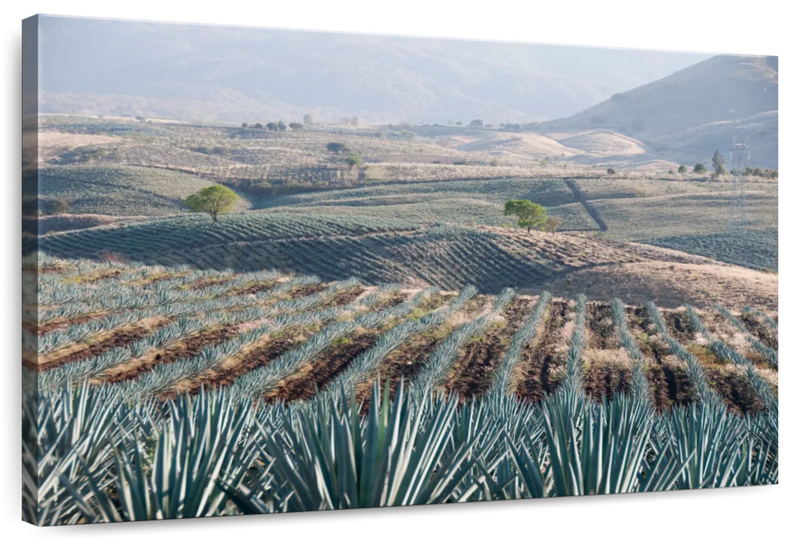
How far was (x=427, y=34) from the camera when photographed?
5.30m

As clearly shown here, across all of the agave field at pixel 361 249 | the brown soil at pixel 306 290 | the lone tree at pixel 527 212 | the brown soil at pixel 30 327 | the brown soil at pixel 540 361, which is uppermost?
the lone tree at pixel 527 212

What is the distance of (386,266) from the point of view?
5.56 m

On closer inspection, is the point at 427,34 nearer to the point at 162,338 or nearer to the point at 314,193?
the point at 314,193

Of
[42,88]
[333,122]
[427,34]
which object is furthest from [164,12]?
[427,34]

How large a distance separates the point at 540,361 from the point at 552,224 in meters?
1.01

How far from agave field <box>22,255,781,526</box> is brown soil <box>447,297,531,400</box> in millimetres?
13

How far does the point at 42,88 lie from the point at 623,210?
389cm

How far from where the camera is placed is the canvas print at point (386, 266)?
4246mm

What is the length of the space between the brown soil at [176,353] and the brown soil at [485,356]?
57.7 inches

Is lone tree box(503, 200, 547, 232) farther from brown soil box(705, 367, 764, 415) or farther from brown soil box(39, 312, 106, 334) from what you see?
brown soil box(39, 312, 106, 334)

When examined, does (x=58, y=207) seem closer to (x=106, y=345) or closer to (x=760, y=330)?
(x=106, y=345)

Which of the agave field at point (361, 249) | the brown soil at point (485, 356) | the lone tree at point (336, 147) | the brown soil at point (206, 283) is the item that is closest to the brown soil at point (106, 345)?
the brown soil at point (206, 283)

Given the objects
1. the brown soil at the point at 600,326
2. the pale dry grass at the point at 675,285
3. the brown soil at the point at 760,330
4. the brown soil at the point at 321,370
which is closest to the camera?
the brown soil at the point at 321,370

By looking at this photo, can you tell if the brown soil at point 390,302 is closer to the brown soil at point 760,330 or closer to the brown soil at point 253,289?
the brown soil at point 253,289
